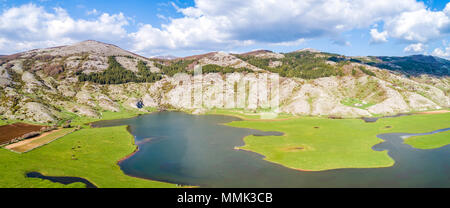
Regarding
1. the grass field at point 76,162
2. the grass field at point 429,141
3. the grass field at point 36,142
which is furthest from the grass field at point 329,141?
the grass field at point 36,142

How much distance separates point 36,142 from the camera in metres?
81.4

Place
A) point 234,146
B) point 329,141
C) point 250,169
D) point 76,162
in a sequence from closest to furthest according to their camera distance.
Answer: point 250,169 → point 76,162 → point 234,146 → point 329,141

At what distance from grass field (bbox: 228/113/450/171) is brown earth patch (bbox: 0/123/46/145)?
289ft

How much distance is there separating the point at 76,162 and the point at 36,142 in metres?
31.3

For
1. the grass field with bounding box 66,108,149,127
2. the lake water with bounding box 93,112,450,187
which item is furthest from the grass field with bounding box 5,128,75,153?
the lake water with bounding box 93,112,450,187

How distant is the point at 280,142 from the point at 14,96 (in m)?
163

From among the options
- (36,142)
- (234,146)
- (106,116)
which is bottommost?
(234,146)

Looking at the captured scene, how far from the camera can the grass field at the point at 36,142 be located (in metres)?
73.1

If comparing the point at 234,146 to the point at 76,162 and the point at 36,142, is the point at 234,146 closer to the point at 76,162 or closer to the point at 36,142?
the point at 76,162

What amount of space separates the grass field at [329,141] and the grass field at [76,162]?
3911 cm

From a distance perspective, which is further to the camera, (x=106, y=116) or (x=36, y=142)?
(x=106, y=116)

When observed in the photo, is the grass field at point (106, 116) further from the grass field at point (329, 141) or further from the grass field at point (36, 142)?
the grass field at point (329, 141)

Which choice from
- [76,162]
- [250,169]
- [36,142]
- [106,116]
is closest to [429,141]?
[250,169]
